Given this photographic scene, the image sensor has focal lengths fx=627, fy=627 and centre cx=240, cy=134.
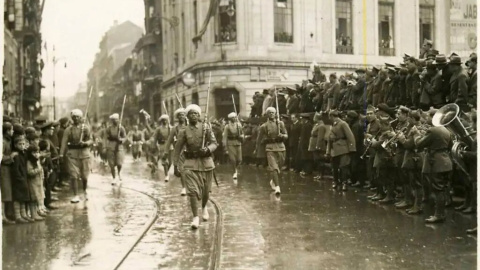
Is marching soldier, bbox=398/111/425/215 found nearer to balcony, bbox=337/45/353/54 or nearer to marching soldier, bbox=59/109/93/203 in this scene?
marching soldier, bbox=59/109/93/203

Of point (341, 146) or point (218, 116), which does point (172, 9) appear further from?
point (341, 146)

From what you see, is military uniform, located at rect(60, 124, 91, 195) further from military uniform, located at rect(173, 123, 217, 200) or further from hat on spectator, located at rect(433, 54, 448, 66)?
hat on spectator, located at rect(433, 54, 448, 66)

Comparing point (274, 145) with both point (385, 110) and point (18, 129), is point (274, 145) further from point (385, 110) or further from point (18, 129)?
point (18, 129)

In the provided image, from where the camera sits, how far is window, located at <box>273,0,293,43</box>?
82.2ft

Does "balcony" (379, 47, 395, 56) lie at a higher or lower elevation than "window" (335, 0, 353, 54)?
lower

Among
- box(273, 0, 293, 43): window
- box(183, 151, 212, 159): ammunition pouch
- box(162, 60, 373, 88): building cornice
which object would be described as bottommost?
box(183, 151, 212, 159): ammunition pouch

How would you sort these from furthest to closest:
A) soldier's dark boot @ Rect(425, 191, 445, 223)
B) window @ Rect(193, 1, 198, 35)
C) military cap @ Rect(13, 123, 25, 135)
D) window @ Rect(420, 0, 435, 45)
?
window @ Rect(193, 1, 198, 35) → window @ Rect(420, 0, 435, 45) → military cap @ Rect(13, 123, 25, 135) → soldier's dark boot @ Rect(425, 191, 445, 223)

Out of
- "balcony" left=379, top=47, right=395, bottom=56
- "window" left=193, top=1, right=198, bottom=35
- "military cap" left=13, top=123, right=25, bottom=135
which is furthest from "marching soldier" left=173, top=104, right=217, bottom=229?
"window" left=193, top=1, right=198, bottom=35

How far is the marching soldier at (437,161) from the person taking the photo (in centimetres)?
998

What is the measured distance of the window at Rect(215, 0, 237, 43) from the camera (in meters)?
26.1

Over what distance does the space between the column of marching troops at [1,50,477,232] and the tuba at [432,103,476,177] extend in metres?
0.02

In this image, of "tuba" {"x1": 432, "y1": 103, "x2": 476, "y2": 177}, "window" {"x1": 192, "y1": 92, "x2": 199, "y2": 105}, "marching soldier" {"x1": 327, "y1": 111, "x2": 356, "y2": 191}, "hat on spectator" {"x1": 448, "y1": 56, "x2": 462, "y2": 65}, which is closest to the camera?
"tuba" {"x1": 432, "y1": 103, "x2": 476, "y2": 177}

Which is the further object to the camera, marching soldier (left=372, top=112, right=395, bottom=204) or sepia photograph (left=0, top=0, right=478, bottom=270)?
marching soldier (left=372, top=112, right=395, bottom=204)

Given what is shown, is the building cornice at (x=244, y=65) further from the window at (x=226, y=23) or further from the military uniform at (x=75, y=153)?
the military uniform at (x=75, y=153)
